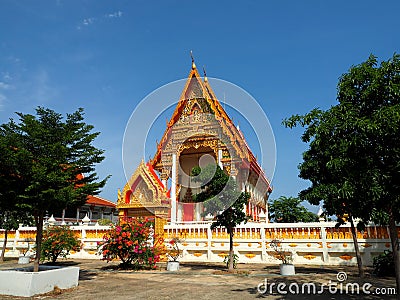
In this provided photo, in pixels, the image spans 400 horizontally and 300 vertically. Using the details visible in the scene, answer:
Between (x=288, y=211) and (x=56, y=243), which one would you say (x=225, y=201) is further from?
(x=288, y=211)

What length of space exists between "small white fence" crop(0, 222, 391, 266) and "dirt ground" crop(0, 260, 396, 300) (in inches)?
62.3

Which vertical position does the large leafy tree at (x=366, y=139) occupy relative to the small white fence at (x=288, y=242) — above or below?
above

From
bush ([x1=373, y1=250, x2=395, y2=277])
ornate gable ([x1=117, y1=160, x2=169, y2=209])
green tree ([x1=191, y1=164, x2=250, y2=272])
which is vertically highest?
ornate gable ([x1=117, y1=160, x2=169, y2=209])

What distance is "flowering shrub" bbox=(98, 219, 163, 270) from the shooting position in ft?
37.2

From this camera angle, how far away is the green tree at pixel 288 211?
91.0ft

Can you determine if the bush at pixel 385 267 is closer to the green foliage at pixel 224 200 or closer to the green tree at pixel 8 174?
the green foliage at pixel 224 200

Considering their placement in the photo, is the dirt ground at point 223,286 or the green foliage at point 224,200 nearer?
the dirt ground at point 223,286

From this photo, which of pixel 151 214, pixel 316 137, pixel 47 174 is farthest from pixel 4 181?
pixel 151 214

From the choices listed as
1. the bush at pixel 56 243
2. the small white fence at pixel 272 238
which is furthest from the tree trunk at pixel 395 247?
the bush at pixel 56 243

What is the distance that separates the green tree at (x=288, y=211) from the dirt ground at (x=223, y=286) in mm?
17600

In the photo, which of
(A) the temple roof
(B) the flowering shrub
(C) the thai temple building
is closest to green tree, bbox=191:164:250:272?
(B) the flowering shrub

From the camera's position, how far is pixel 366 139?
184 inches

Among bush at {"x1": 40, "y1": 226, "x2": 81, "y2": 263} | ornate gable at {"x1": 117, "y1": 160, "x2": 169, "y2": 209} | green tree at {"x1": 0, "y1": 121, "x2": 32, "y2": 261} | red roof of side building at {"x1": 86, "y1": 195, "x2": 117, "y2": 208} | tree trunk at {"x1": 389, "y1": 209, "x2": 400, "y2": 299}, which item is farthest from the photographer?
red roof of side building at {"x1": 86, "y1": 195, "x2": 117, "y2": 208}

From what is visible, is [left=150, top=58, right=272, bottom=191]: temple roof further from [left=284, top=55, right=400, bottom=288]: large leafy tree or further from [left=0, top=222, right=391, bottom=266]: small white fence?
[left=284, top=55, right=400, bottom=288]: large leafy tree
